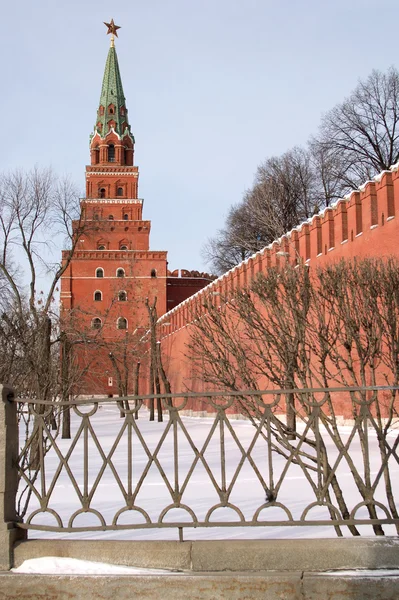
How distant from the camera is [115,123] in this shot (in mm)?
55688

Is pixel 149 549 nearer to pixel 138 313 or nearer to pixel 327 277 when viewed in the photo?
pixel 327 277

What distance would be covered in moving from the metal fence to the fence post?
0.28ft

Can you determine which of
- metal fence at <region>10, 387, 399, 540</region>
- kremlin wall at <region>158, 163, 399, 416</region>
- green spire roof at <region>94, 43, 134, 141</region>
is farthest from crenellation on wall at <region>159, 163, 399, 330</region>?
green spire roof at <region>94, 43, 134, 141</region>

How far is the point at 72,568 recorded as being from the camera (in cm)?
359

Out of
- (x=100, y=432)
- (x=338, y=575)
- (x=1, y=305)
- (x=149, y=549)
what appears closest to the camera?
(x=338, y=575)

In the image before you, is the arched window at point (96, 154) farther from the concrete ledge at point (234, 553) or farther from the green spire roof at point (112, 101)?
the concrete ledge at point (234, 553)

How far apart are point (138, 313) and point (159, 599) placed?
45497 millimetres

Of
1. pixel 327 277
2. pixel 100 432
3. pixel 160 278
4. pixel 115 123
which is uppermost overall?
pixel 115 123

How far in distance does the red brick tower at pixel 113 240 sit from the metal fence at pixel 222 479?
36.1 meters

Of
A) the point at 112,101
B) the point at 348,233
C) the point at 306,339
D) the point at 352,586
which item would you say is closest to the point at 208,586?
the point at 352,586

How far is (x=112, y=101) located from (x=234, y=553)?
5595 centimetres

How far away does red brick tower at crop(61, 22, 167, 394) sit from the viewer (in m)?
49.2

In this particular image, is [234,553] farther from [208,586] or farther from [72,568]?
[72,568]

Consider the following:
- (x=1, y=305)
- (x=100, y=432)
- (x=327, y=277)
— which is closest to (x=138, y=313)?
(x=1, y=305)
